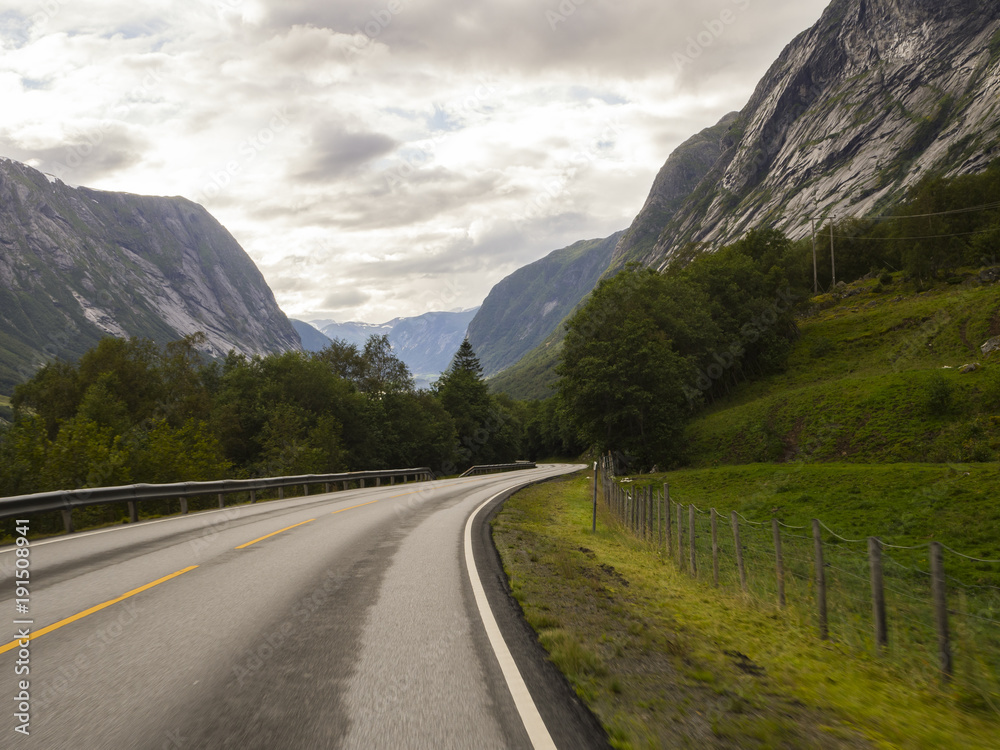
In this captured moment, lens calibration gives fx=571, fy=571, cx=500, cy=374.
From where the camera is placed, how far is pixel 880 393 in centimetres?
3469

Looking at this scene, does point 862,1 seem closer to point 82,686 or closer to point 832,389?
point 832,389

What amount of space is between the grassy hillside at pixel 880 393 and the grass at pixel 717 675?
81.2 ft

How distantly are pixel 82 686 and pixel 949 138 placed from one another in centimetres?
18842

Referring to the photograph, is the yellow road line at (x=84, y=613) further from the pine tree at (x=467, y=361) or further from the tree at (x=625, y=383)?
the pine tree at (x=467, y=361)

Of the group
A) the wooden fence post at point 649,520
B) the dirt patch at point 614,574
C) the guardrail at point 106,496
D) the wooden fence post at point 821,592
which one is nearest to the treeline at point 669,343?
the wooden fence post at point 649,520

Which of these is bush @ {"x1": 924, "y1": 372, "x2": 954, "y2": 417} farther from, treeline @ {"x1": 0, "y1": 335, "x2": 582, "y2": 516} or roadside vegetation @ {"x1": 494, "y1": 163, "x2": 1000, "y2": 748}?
treeline @ {"x1": 0, "y1": 335, "x2": 582, "y2": 516}

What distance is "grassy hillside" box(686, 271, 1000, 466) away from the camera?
2919cm

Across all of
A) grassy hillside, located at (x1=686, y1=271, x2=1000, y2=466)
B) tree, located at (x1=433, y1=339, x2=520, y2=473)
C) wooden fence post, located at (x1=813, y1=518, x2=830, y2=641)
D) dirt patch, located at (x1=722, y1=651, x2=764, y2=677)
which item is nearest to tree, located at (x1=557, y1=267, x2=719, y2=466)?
grassy hillside, located at (x1=686, y1=271, x2=1000, y2=466)

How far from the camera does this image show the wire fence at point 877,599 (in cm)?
534

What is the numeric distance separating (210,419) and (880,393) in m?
44.1

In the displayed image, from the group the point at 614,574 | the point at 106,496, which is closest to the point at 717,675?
the point at 614,574

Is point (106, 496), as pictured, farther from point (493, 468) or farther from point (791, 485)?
point (493, 468)

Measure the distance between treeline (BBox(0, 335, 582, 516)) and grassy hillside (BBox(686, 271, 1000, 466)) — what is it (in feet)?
93.4

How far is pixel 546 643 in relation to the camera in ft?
18.4
